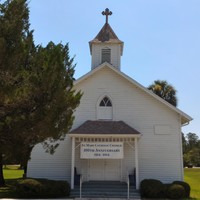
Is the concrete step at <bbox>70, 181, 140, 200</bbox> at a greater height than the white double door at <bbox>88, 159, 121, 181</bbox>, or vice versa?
the white double door at <bbox>88, 159, 121, 181</bbox>

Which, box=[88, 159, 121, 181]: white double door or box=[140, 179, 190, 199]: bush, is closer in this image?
box=[140, 179, 190, 199]: bush

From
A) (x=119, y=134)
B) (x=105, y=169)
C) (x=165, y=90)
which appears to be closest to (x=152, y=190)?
(x=119, y=134)

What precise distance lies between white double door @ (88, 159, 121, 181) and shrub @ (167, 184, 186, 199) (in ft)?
13.0

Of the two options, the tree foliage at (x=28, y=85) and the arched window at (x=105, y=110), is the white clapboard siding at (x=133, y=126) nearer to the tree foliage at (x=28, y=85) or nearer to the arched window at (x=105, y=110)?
the arched window at (x=105, y=110)

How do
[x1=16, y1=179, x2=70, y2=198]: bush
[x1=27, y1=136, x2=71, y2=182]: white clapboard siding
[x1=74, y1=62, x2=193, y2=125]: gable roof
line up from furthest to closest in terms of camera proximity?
[x1=74, y1=62, x2=193, y2=125]: gable roof, [x1=27, y1=136, x2=71, y2=182]: white clapboard siding, [x1=16, y1=179, x2=70, y2=198]: bush

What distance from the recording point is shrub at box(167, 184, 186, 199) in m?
18.4

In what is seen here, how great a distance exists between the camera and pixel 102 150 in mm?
19875

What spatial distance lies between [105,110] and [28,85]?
412 inches

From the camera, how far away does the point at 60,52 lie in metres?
12.8

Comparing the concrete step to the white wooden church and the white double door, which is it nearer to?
the white double door

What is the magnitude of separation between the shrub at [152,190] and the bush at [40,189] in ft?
14.0

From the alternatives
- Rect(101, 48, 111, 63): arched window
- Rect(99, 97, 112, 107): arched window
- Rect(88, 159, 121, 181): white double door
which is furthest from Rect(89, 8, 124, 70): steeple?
Rect(88, 159, 121, 181): white double door

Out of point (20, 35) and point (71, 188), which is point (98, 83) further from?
point (20, 35)

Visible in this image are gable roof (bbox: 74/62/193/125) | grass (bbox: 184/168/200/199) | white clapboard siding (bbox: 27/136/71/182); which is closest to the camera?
grass (bbox: 184/168/200/199)
